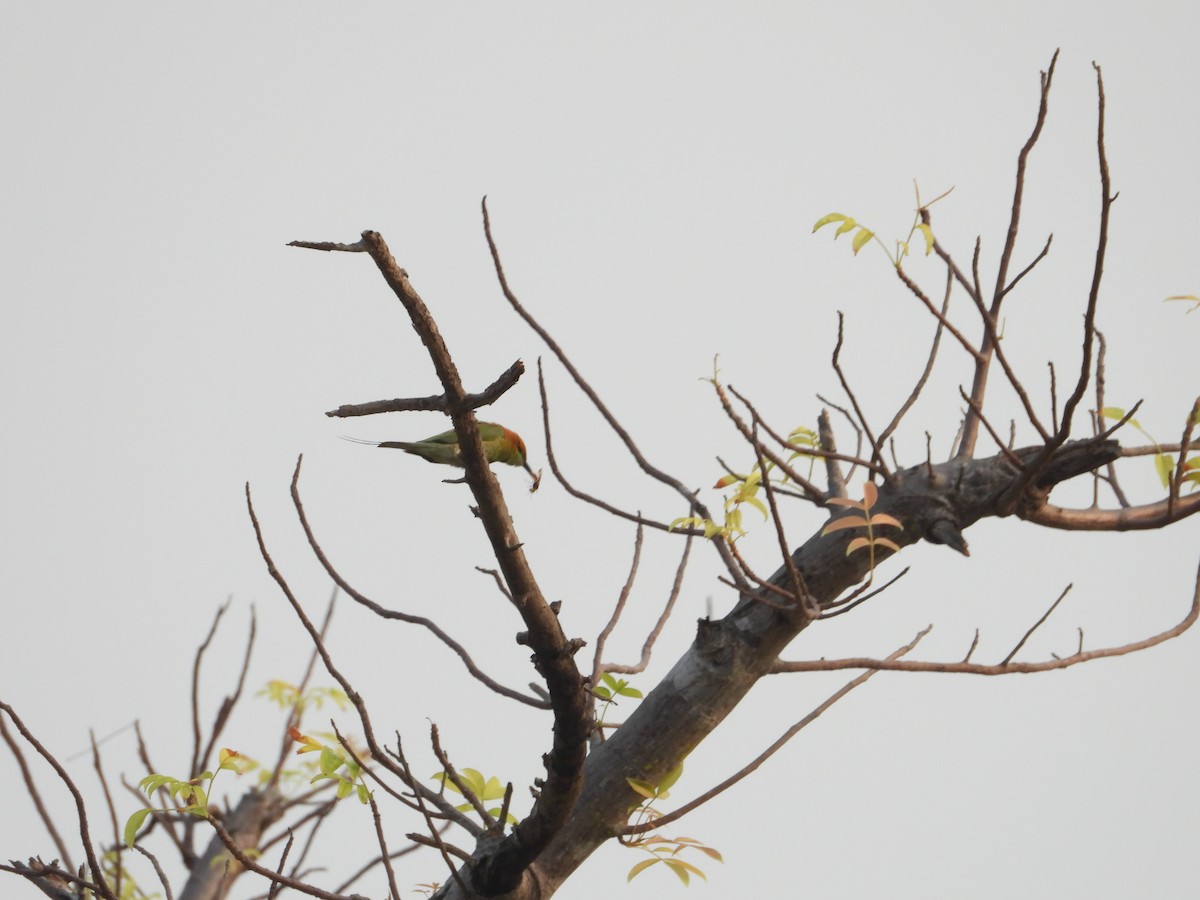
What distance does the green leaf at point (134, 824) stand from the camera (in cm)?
191

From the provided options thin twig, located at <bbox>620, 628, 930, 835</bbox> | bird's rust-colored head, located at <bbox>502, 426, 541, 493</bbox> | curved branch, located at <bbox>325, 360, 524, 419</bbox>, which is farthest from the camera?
bird's rust-colored head, located at <bbox>502, 426, 541, 493</bbox>

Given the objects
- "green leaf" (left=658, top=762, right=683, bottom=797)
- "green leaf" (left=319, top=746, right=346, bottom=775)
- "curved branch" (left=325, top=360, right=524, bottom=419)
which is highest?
"curved branch" (left=325, top=360, right=524, bottom=419)

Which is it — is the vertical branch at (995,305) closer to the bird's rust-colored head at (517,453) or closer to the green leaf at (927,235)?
the green leaf at (927,235)

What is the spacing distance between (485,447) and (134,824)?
3.11 ft

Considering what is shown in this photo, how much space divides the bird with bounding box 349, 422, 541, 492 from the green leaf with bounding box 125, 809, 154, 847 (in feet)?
2.55

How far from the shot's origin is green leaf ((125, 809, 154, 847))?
1905 mm

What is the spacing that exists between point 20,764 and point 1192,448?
8.60ft

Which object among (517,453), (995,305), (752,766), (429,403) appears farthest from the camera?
(517,453)

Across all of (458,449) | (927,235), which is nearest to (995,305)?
(927,235)

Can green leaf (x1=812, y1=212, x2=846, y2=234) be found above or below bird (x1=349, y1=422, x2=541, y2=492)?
above

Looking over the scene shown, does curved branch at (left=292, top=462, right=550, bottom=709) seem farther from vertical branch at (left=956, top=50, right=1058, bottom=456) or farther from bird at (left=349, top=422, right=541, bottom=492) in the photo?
vertical branch at (left=956, top=50, right=1058, bottom=456)

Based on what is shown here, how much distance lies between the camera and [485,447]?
88.4 inches

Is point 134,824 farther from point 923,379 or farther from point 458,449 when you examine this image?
point 923,379

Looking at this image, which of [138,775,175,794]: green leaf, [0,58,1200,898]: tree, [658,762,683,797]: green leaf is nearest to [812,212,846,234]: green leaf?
[0,58,1200,898]: tree
